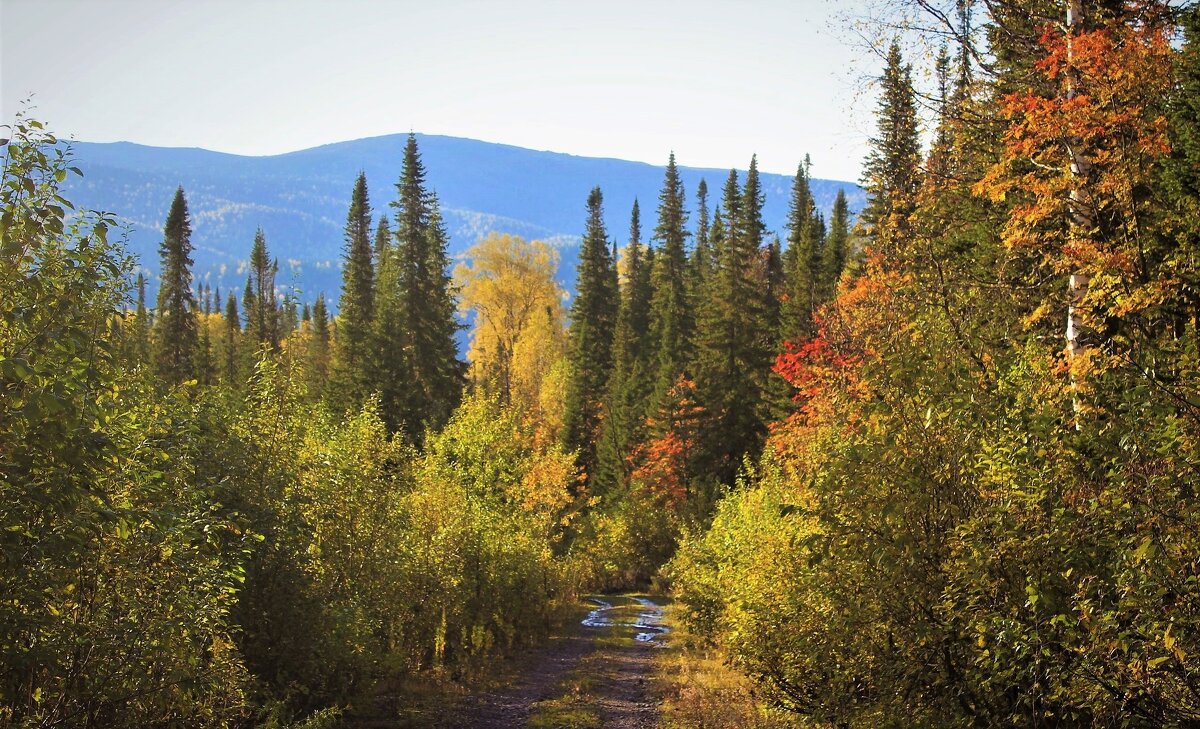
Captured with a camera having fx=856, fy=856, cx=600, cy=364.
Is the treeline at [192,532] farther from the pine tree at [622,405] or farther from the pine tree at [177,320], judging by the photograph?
the pine tree at [177,320]

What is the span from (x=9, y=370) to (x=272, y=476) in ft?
23.9

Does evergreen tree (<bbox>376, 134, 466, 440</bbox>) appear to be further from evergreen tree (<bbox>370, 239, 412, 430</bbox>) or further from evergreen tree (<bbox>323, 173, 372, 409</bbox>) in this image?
evergreen tree (<bbox>323, 173, 372, 409</bbox>)

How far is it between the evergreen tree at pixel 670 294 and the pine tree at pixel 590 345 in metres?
3.87

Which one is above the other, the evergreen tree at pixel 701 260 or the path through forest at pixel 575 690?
the evergreen tree at pixel 701 260

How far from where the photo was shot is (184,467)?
863 cm

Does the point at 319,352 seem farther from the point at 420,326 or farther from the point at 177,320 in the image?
the point at 420,326

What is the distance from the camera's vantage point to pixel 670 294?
60531 millimetres

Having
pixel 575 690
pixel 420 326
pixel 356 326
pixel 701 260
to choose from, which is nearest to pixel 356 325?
pixel 356 326

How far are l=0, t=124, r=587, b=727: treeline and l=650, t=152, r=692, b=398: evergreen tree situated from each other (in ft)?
90.9

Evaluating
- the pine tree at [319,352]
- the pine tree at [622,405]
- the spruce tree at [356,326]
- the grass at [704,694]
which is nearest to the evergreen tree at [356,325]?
the spruce tree at [356,326]

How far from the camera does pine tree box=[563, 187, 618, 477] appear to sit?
60.1 metres

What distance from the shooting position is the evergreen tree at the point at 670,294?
5506 centimetres

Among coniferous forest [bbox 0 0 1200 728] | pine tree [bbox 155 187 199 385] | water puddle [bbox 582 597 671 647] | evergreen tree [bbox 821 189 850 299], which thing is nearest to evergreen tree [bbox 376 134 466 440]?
water puddle [bbox 582 597 671 647]

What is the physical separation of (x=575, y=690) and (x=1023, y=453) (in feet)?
47.5
